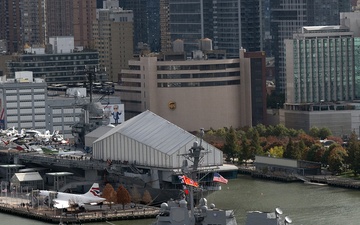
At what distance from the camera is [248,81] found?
264ft

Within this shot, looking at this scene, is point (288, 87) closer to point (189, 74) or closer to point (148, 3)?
point (189, 74)

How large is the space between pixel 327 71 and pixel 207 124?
26.4ft

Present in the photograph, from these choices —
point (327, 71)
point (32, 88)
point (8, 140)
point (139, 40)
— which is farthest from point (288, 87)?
point (139, 40)

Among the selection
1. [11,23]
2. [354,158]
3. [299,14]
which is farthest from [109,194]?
[11,23]

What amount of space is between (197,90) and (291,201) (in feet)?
84.0

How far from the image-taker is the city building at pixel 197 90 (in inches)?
3132

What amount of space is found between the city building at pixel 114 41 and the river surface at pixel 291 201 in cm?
4622

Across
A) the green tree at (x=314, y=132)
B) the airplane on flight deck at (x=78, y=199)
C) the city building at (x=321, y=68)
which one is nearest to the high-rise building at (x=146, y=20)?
the city building at (x=321, y=68)

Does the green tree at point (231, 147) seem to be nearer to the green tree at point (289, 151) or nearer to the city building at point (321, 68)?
the green tree at point (289, 151)

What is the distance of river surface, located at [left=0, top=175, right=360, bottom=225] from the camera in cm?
4950

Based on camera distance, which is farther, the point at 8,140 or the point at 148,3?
the point at 148,3

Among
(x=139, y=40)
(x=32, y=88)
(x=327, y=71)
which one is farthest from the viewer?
(x=139, y=40)

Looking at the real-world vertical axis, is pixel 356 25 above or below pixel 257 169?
above

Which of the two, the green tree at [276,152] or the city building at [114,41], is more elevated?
the city building at [114,41]
